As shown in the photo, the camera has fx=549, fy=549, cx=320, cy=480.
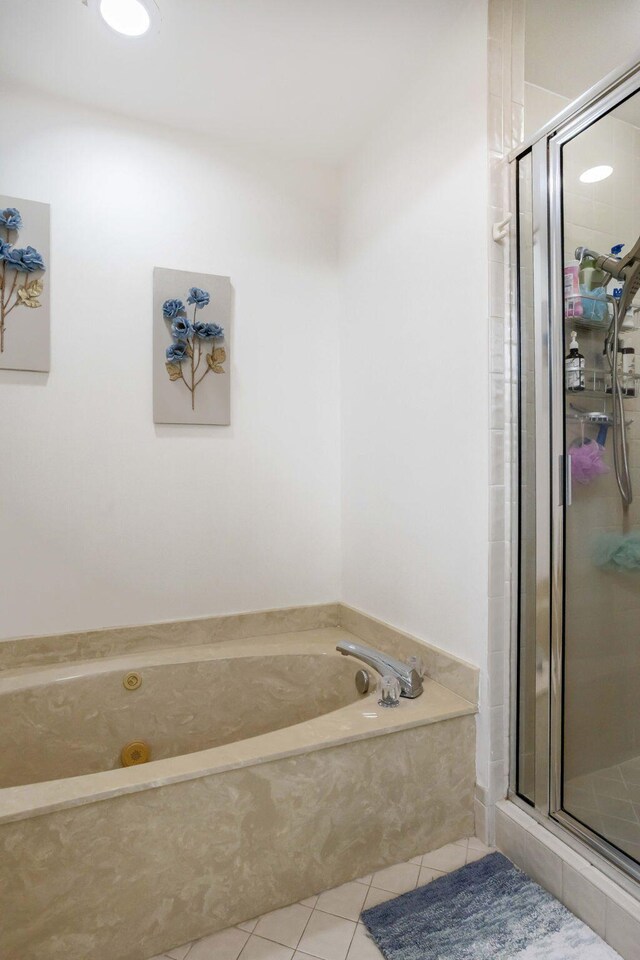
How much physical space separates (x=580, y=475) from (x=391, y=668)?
0.82 meters

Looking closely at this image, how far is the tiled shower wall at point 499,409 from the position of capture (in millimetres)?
1584

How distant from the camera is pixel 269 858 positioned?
138 cm

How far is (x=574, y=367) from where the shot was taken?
146cm

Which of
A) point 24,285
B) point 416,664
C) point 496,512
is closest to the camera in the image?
point 496,512

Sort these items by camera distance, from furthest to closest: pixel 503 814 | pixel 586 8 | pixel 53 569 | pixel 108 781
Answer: pixel 53 569
pixel 586 8
pixel 503 814
pixel 108 781

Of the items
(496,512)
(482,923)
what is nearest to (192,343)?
(496,512)

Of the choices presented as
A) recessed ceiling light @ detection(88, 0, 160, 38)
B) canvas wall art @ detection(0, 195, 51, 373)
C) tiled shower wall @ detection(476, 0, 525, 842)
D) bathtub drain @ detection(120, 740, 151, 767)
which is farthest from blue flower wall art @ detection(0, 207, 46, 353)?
tiled shower wall @ detection(476, 0, 525, 842)

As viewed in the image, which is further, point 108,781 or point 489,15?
point 489,15

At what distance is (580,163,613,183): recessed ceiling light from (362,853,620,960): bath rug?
Result: 183cm

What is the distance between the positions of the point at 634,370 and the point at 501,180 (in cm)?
68

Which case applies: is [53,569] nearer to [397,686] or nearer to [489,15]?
[397,686]

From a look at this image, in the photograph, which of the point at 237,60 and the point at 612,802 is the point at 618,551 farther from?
the point at 237,60

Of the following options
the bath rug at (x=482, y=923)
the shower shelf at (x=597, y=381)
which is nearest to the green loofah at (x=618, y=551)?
the shower shelf at (x=597, y=381)

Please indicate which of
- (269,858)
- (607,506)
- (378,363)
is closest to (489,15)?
(378,363)
